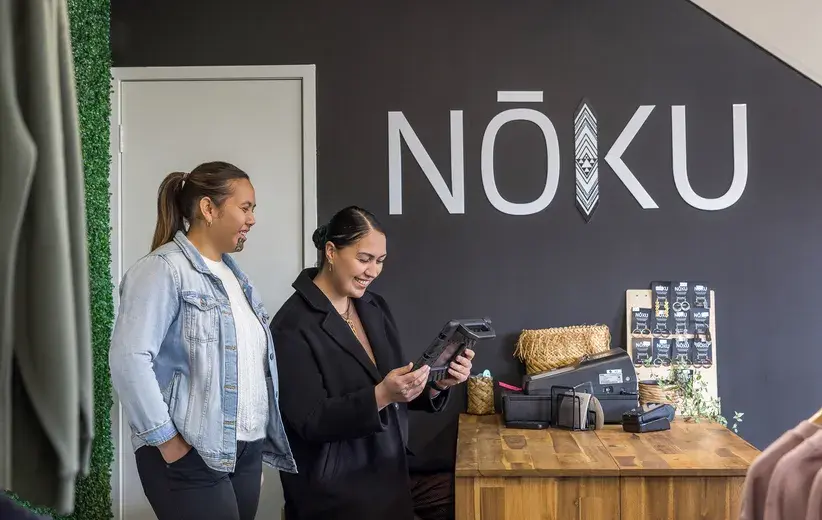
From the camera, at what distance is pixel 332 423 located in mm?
2115

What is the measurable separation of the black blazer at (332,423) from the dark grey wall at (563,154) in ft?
4.24

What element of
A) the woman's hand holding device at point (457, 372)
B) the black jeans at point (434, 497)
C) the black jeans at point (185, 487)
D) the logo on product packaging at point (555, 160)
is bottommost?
the black jeans at point (434, 497)

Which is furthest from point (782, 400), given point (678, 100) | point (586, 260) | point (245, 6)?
point (245, 6)

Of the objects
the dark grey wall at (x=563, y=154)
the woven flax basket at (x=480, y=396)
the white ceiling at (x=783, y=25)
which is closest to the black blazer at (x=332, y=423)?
the woven flax basket at (x=480, y=396)

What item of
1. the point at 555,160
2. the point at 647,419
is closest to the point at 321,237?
→ the point at 647,419

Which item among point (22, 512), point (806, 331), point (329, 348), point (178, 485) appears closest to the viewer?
point (22, 512)

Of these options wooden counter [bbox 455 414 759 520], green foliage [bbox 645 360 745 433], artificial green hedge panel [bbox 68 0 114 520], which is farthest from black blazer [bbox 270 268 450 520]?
green foliage [bbox 645 360 745 433]

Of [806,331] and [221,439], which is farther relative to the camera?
[806,331]

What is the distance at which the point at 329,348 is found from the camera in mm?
2250

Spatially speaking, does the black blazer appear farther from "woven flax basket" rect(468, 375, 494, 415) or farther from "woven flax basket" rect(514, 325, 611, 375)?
"woven flax basket" rect(514, 325, 611, 375)

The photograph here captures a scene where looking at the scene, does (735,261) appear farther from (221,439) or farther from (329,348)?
(221,439)

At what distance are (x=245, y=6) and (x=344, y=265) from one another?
6.12 feet

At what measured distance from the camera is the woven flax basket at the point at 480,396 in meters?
3.39

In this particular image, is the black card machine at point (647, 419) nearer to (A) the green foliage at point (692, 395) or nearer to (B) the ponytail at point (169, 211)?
(A) the green foliage at point (692, 395)
